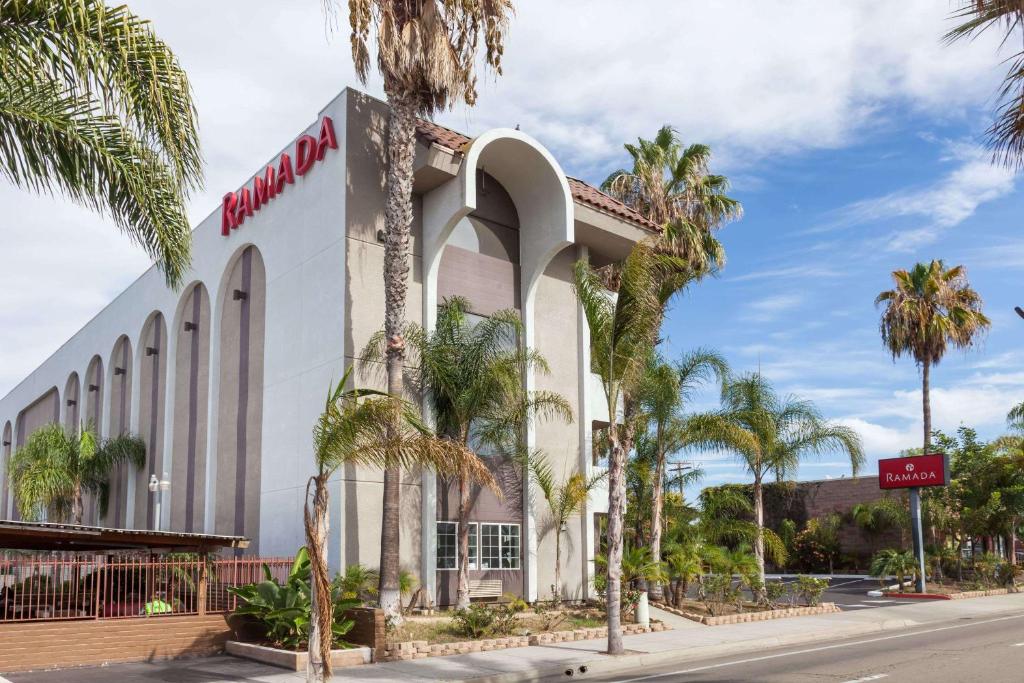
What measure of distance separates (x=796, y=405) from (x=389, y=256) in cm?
1302

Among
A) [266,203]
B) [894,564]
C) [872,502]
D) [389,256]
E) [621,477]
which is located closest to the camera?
[621,477]

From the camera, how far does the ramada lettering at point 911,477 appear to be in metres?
30.6

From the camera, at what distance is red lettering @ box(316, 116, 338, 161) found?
2219cm

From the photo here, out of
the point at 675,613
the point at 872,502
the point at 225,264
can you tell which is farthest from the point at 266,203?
the point at 872,502

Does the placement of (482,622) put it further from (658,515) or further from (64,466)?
(64,466)

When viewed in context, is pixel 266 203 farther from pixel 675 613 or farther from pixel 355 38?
pixel 675 613

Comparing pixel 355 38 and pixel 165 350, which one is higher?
pixel 355 38

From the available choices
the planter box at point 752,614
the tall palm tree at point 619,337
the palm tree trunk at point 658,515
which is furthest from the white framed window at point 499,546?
the tall palm tree at point 619,337

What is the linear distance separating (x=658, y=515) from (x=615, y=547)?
6.77 meters

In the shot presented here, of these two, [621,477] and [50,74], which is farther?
[621,477]

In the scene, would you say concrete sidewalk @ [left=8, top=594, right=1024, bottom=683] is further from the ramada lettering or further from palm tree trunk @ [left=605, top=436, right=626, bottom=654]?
the ramada lettering

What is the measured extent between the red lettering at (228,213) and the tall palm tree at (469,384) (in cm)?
796

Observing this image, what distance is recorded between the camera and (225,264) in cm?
2723

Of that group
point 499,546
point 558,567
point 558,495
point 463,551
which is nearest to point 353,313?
point 463,551
